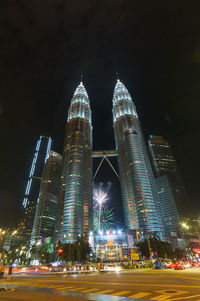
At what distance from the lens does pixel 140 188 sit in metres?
168

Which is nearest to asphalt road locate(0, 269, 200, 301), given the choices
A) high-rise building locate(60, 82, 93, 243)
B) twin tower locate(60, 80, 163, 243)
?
twin tower locate(60, 80, 163, 243)

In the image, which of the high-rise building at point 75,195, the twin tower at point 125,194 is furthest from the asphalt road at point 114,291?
the high-rise building at point 75,195

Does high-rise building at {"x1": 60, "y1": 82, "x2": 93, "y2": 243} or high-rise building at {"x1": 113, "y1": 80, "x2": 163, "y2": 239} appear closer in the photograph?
high-rise building at {"x1": 60, "y1": 82, "x2": 93, "y2": 243}

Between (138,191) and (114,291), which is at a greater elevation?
(138,191)

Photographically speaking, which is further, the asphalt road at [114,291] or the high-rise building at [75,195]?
Answer: the high-rise building at [75,195]

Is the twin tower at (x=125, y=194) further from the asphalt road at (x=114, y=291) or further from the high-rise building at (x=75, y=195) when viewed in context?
the asphalt road at (x=114, y=291)

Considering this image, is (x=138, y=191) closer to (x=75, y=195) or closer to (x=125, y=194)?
(x=125, y=194)

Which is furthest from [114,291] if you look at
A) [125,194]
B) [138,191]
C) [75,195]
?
[125,194]

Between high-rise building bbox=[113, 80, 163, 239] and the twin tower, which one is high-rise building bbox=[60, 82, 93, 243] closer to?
the twin tower

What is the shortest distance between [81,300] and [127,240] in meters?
167

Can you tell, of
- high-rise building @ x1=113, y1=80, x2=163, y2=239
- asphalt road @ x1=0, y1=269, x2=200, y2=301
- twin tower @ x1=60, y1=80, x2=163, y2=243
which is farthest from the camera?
high-rise building @ x1=113, y1=80, x2=163, y2=239

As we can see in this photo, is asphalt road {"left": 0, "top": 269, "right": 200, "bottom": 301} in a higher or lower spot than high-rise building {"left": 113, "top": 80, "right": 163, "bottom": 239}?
lower

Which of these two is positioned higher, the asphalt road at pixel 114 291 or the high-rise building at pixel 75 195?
the high-rise building at pixel 75 195

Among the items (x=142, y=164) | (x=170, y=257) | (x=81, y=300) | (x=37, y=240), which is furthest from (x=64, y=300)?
(x=37, y=240)
